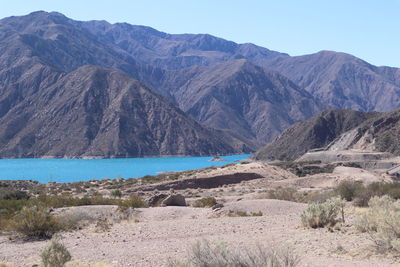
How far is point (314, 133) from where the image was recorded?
102062 millimetres

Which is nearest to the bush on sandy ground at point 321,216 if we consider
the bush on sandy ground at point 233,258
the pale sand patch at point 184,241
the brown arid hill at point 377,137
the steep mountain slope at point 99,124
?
the pale sand patch at point 184,241

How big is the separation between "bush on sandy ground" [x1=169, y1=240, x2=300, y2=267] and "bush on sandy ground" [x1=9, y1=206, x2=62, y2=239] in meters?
7.08

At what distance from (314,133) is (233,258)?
9833 centimetres

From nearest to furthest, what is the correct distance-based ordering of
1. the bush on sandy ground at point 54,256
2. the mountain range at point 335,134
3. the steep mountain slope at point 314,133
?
the bush on sandy ground at point 54,256 < the mountain range at point 335,134 < the steep mountain slope at point 314,133

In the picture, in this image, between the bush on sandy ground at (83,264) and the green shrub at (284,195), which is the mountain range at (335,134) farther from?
the bush on sandy ground at (83,264)

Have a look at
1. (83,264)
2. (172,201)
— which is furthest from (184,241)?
(172,201)

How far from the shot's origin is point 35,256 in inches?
406

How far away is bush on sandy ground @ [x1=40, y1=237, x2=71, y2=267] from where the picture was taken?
8078mm

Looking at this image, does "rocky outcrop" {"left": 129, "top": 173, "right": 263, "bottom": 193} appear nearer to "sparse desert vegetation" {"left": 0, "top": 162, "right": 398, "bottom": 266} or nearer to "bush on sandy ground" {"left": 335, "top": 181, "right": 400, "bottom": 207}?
"sparse desert vegetation" {"left": 0, "top": 162, "right": 398, "bottom": 266}

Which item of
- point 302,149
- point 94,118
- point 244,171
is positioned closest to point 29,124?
point 94,118

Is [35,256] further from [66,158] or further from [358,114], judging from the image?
[66,158]

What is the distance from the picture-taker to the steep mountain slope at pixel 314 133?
99.4m

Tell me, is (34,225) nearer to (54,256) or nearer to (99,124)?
(54,256)

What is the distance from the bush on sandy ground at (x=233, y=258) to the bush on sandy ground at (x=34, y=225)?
7085 millimetres
